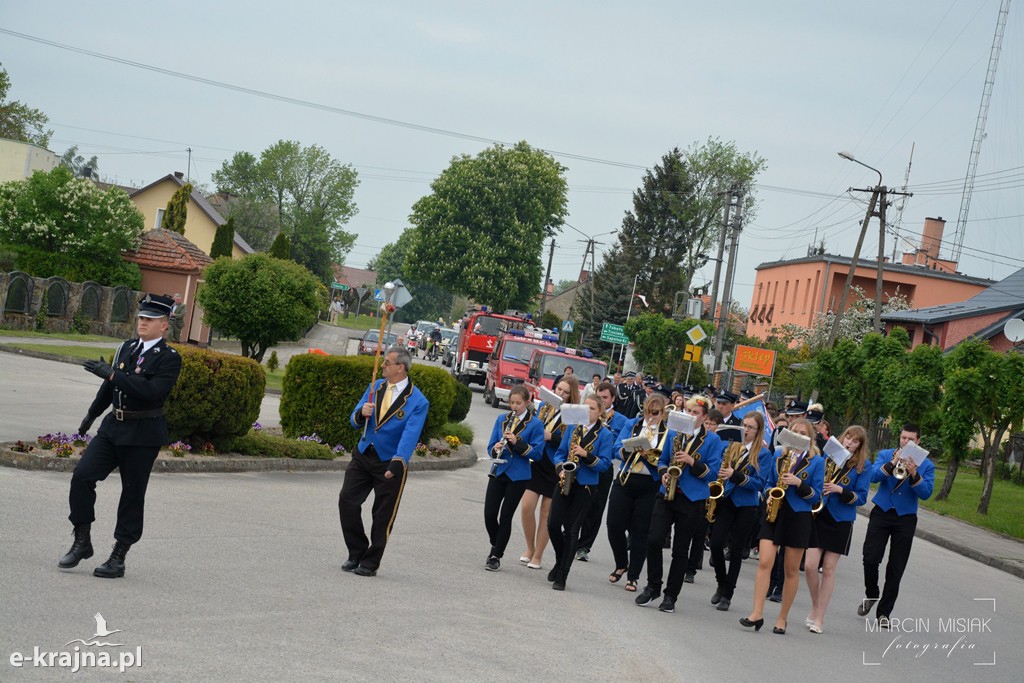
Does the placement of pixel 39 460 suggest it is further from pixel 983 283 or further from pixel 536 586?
pixel 983 283

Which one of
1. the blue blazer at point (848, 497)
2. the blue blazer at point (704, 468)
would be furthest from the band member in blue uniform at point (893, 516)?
the blue blazer at point (704, 468)

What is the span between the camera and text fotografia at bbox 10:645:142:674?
18.7 feet

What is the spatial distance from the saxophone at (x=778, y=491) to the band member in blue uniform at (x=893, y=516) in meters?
1.40

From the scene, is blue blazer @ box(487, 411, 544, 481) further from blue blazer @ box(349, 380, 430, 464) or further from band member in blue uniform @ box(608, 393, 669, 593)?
blue blazer @ box(349, 380, 430, 464)

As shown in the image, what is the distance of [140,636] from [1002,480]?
34.1m

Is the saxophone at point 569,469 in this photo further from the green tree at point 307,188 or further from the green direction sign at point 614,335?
the green tree at point 307,188

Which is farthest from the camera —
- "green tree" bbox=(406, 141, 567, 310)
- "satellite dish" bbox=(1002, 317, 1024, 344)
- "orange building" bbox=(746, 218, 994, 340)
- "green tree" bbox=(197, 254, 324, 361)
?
"green tree" bbox=(406, 141, 567, 310)

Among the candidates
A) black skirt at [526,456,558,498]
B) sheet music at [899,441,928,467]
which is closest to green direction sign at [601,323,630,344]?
sheet music at [899,441,928,467]

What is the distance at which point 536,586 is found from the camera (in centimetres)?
1049

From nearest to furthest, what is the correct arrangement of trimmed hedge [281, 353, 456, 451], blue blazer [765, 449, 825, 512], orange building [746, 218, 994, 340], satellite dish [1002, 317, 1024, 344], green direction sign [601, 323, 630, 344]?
blue blazer [765, 449, 825, 512] < trimmed hedge [281, 353, 456, 451] < satellite dish [1002, 317, 1024, 344] < green direction sign [601, 323, 630, 344] < orange building [746, 218, 994, 340]

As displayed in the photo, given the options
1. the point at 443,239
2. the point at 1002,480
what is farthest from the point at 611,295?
the point at 1002,480

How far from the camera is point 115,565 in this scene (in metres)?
7.91

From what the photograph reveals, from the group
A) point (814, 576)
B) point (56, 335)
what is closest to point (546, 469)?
point (814, 576)

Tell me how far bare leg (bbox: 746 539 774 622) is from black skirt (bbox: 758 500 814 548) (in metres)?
0.15
